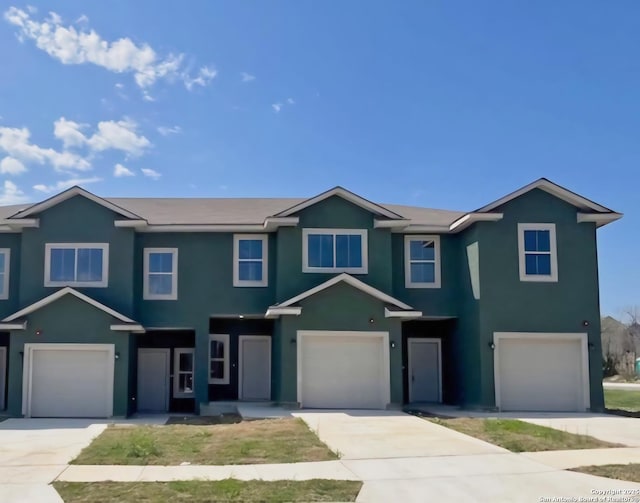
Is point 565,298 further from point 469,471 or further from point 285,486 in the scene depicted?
point 285,486

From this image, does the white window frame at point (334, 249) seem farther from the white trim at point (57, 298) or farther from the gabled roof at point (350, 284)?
the white trim at point (57, 298)

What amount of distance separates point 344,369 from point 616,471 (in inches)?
438

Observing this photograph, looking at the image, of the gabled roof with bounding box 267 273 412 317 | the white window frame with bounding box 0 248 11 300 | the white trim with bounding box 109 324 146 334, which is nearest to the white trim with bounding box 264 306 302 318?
the gabled roof with bounding box 267 273 412 317

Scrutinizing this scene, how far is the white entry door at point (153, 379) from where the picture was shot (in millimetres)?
24531

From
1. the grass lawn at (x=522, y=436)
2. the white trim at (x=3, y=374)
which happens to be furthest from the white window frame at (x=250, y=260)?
the white trim at (x=3, y=374)

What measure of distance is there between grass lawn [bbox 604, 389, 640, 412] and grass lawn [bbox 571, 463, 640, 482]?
12.7 meters

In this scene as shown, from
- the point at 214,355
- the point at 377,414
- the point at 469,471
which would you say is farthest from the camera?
the point at 214,355

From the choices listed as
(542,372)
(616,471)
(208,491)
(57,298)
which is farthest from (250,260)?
(616,471)

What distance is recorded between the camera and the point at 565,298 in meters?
21.9

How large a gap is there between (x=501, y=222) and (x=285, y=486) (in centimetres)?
1400

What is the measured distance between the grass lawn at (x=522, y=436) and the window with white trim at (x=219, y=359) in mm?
9871

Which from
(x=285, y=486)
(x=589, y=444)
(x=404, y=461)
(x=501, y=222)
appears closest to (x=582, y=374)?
(x=501, y=222)

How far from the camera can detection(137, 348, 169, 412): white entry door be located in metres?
24.5

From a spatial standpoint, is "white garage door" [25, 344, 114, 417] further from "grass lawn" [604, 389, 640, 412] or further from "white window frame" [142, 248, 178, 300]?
"grass lawn" [604, 389, 640, 412]
